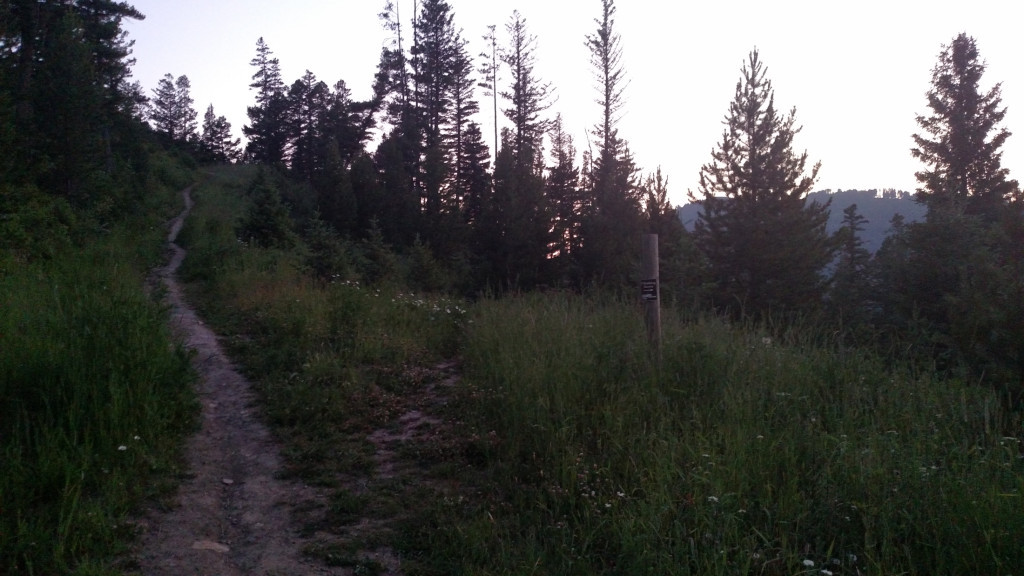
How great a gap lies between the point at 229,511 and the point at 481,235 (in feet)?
91.1

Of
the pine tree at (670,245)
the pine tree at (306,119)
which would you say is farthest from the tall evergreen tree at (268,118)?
the pine tree at (670,245)

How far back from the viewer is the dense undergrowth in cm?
393

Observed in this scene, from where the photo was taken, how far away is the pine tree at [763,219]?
21.0 metres

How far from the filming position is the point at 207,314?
11102mm

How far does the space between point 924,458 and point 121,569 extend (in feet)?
15.9

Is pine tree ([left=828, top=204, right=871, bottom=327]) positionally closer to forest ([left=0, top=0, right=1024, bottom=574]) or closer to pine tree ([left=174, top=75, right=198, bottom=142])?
forest ([left=0, top=0, right=1024, bottom=574])

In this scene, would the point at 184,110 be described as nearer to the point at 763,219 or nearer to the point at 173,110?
the point at 173,110

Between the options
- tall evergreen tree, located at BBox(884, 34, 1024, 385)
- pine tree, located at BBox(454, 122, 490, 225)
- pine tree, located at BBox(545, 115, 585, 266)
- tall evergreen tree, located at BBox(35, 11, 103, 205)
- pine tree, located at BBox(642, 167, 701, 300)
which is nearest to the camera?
tall evergreen tree, located at BBox(884, 34, 1024, 385)

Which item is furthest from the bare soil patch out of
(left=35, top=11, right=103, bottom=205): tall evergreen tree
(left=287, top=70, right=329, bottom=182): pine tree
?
(left=287, top=70, right=329, bottom=182): pine tree

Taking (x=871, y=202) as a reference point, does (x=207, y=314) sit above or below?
below

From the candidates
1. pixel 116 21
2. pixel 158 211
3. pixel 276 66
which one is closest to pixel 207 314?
pixel 158 211

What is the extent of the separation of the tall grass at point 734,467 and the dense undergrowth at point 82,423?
209cm

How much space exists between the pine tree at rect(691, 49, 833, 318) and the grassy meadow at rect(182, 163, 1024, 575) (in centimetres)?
1444

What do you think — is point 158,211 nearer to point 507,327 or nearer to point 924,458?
point 507,327
